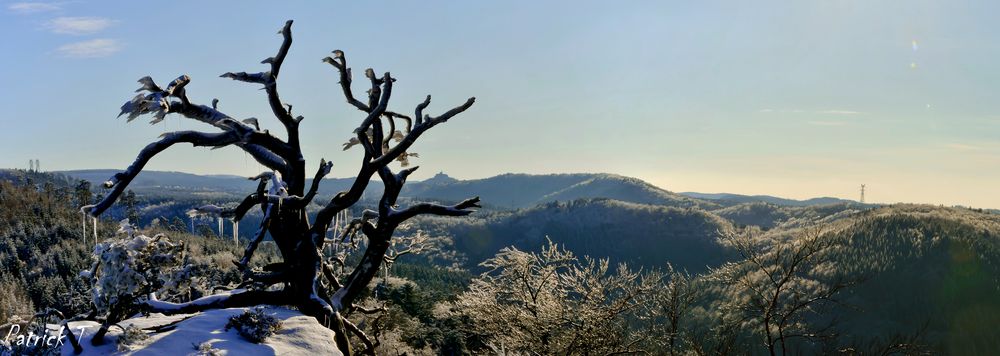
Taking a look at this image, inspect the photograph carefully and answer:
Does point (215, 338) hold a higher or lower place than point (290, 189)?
lower

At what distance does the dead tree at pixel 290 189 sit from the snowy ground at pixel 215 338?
0.70 ft

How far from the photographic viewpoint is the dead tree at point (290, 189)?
6578mm

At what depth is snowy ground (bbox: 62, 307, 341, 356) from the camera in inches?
236

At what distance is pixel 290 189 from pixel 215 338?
232 cm

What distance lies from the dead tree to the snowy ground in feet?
0.70

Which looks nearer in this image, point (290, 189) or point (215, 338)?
point (215, 338)

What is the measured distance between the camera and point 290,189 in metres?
8.11

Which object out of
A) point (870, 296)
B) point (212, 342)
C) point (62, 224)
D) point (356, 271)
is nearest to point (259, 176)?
point (356, 271)

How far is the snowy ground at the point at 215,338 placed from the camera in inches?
236

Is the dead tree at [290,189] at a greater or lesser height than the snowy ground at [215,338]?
greater

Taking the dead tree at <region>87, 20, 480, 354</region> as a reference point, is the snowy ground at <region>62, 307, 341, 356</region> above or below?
below

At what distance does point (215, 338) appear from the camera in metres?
6.35

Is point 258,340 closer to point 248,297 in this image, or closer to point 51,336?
point 248,297

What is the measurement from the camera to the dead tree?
6578 mm
